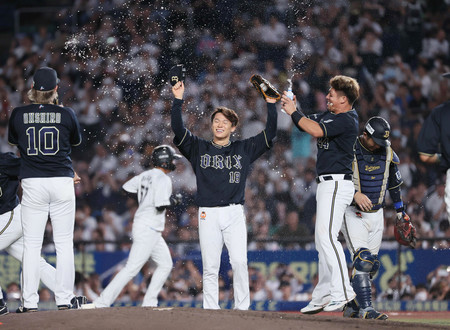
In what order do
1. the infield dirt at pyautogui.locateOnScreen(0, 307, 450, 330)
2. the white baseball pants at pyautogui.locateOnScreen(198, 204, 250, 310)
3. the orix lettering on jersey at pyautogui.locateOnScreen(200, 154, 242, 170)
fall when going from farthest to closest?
the orix lettering on jersey at pyautogui.locateOnScreen(200, 154, 242, 170) → the white baseball pants at pyautogui.locateOnScreen(198, 204, 250, 310) → the infield dirt at pyautogui.locateOnScreen(0, 307, 450, 330)

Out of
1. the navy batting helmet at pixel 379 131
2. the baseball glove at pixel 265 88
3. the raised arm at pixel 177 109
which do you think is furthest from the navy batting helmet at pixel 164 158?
the navy batting helmet at pixel 379 131

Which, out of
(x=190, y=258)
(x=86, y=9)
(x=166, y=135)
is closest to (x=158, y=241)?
(x=190, y=258)

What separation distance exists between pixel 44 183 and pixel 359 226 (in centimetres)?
294

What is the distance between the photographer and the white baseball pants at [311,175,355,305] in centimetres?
591

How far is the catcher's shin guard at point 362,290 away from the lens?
6.23 metres

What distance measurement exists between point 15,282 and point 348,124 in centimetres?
598

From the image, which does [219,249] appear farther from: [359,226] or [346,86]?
[346,86]

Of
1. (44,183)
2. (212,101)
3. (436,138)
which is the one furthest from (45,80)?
(212,101)

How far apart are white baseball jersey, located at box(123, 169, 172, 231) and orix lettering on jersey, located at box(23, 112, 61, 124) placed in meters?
2.16

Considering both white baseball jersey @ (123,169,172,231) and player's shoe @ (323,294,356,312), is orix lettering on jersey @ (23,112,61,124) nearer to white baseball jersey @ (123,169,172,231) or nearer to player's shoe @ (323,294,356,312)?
white baseball jersey @ (123,169,172,231)

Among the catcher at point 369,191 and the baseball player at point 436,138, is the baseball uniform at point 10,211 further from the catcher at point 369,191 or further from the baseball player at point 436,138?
the baseball player at point 436,138

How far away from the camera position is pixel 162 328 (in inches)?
189

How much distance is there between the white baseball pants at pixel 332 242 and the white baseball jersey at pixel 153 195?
242 centimetres

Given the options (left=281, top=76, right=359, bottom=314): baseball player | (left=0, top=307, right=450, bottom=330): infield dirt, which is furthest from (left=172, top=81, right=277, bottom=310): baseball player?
(left=0, top=307, right=450, bottom=330): infield dirt
